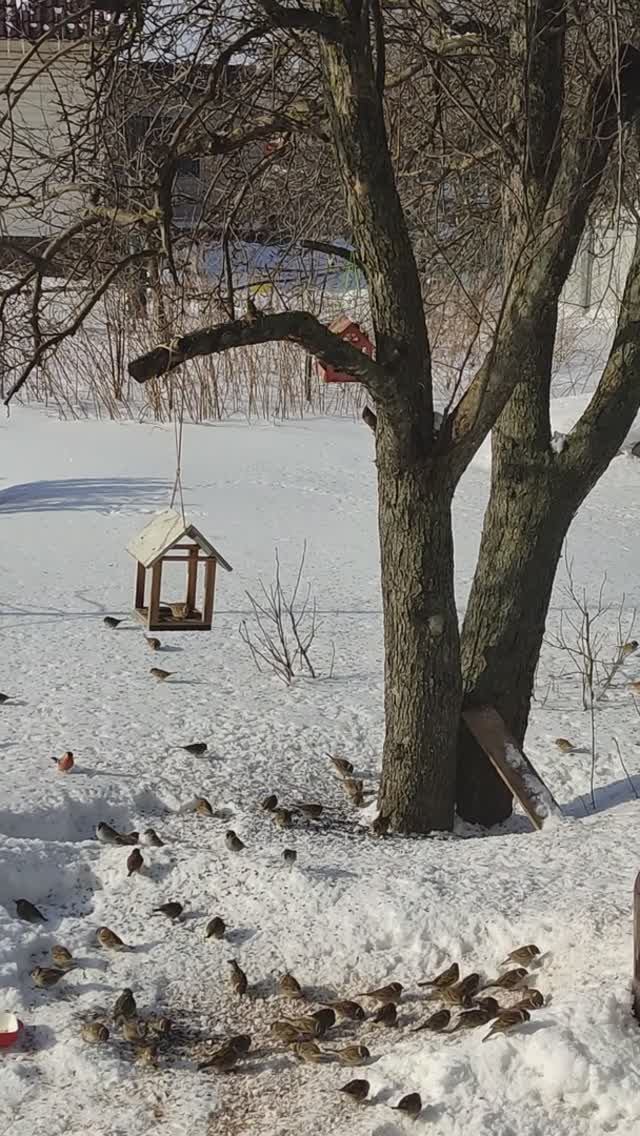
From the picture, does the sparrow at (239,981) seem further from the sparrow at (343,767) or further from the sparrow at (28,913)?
the sparrow at (343,767)

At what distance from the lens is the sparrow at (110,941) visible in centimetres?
409

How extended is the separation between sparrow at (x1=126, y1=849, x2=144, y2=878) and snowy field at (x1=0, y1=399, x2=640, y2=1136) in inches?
1.6

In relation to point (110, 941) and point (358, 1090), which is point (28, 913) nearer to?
point (110, 941)

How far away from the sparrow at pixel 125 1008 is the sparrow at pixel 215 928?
1.35 feet

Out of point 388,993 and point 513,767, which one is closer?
point 388,993

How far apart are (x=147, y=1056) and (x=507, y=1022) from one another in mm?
976

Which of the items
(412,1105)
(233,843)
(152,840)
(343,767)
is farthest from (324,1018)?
(343,767)

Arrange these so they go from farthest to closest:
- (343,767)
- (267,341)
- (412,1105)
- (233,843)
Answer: (343,767)
(233,843)
(267,341)
(412,1105)

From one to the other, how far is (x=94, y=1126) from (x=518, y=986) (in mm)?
1182

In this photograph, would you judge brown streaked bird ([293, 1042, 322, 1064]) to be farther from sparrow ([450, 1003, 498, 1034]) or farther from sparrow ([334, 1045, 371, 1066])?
sparrow ([450, 1003, 498, 1034])

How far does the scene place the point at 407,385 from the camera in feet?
14.2

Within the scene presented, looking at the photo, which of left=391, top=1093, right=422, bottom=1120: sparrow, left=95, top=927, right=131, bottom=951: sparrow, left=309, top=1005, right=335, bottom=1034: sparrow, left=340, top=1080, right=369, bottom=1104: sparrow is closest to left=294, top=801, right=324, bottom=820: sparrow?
left=95, top=927, right=131, bottom=951: sparrow

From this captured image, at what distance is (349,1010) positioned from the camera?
3.71 m

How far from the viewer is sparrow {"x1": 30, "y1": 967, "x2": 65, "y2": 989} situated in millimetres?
3910
